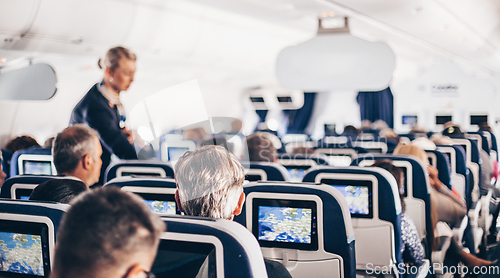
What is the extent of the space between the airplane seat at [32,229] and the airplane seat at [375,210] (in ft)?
5.43

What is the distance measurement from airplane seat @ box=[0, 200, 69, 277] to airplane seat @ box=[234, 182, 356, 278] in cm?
98

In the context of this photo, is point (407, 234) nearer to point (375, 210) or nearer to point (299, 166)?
point (375, 210)

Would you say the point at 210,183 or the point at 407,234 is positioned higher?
the point at 210,183

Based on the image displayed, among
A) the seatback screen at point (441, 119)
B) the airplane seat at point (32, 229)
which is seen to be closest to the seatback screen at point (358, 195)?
the airplane seat at point (32, 229)

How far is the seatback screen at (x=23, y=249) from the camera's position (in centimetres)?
150

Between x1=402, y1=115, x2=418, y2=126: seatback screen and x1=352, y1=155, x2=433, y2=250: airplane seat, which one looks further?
x1=402, y1=115, x2=418, y2=126: seatback screen

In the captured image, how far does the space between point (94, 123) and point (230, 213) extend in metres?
1.57

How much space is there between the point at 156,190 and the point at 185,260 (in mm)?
1131

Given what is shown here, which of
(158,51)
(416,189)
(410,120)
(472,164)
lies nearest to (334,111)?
(410,120)

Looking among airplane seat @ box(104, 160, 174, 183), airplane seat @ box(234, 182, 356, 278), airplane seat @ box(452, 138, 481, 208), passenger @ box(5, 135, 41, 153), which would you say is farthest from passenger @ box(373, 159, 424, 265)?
passenger @ box(5, 135, 41, 153)

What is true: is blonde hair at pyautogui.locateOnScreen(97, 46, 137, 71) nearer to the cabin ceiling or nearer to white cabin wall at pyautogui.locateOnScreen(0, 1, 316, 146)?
white cabin wall at pyautogui.locateOnScreen(0, 1, 316, 146)

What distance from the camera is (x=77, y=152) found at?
8.66ft

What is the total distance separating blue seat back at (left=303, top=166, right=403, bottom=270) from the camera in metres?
2.72

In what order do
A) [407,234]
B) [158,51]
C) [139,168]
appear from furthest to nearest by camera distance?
[158,51] < [139,168] < [407,234]
